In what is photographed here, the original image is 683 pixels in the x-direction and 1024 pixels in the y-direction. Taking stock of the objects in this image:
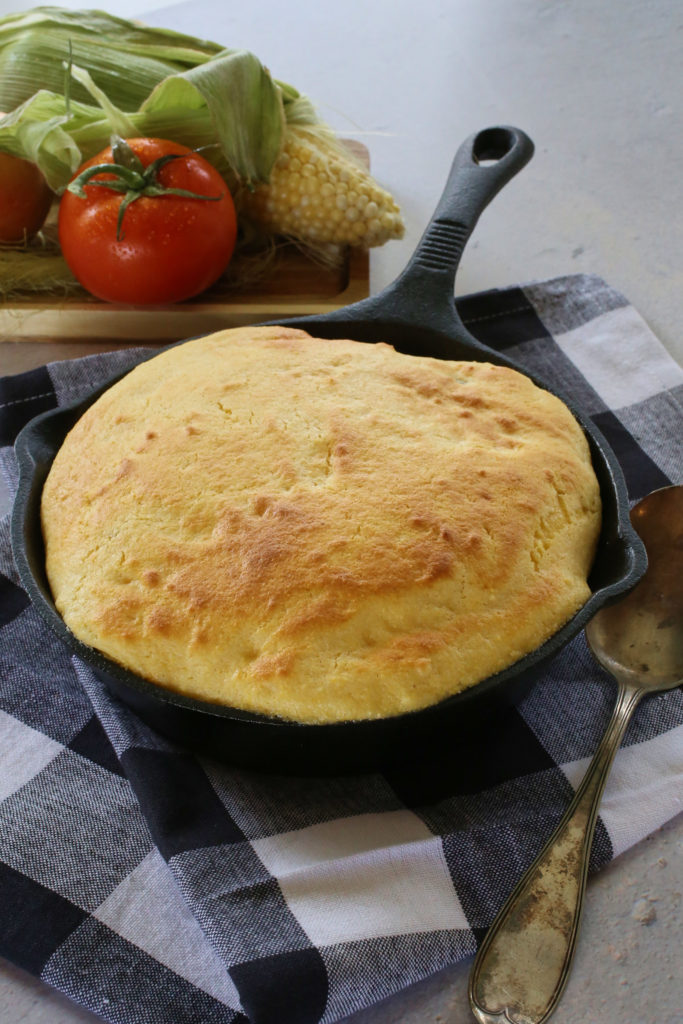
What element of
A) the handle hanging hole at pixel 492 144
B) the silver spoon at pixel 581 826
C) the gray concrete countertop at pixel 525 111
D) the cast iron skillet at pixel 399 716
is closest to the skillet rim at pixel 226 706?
the cast iron skillet at pixel 399 716

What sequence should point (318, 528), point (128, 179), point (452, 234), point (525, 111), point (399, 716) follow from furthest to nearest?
point (525, 111)
point (128, 179)
point (452, 234)
point (318, 528)
point (399, 716)

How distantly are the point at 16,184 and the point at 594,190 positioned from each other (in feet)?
4.85

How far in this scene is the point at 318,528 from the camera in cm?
107

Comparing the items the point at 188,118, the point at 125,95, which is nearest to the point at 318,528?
the point at 188,118

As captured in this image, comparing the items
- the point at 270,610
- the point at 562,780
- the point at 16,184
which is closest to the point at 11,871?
the point at 270,610

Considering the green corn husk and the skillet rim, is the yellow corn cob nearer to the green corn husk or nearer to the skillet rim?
the green corn husk

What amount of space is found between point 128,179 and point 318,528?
103 cm

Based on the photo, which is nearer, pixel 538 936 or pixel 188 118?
pixel 538 936

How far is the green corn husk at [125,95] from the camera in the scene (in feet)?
6.00

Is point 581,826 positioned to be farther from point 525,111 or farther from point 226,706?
point 525,111

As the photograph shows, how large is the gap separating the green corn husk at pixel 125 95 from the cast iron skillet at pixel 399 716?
0.62 m

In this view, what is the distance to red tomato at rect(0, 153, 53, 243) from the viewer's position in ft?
6.15

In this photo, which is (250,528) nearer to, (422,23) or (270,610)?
(270,610)

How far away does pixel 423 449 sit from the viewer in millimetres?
1190
